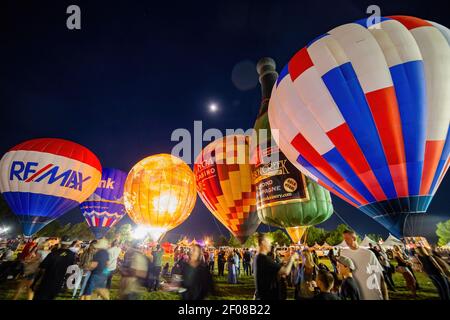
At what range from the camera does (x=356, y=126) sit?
4.95 meters

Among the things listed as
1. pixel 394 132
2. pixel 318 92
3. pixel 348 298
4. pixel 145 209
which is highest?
pixel 318 92

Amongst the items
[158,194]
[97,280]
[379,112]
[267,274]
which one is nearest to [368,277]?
[267,274]

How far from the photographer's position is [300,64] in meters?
5.93

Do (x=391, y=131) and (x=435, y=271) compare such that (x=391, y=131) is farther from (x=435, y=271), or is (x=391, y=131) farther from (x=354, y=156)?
(x=435, y=271)

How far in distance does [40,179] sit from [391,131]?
1464cm

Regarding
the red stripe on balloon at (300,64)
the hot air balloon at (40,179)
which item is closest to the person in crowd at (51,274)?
the red stripe on balloon at (300,64)

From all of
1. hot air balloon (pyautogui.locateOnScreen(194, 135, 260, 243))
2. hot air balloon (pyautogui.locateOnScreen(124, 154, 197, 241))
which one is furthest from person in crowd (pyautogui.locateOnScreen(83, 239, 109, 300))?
hot air balloon (pyautogui.locateOnScreen(194, 135, 260, 243))

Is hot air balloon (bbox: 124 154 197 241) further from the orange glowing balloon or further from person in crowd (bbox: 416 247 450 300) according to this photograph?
person in crowd (bbox: 416 247 450 300)

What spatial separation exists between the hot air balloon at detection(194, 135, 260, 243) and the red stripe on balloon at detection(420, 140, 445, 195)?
6.03 m

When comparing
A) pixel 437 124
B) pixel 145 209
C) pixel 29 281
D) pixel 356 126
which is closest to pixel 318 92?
A: pixel 356 126

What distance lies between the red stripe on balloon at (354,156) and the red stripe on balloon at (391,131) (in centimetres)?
35
